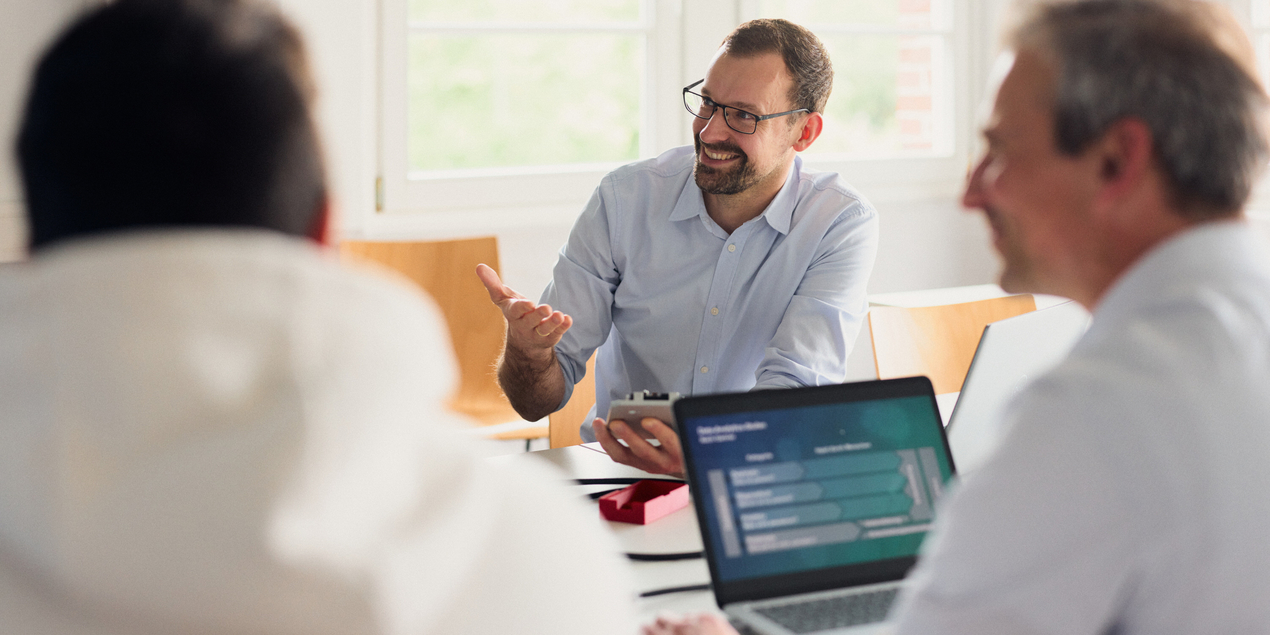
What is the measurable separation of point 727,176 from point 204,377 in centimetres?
177

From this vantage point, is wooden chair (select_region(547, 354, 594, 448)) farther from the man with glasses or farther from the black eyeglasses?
the black eyeglasses

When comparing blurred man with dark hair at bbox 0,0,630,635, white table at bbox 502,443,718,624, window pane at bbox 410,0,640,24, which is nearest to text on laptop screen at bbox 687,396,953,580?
white table at bbox 502,443,718,624

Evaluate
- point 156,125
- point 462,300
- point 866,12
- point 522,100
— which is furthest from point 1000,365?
point 866,12

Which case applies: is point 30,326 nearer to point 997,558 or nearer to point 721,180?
point 997,558

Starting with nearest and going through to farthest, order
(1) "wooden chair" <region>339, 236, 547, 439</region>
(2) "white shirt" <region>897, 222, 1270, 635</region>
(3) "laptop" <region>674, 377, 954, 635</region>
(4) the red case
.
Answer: (2) "white shirt" <region>897, 222, 1270, 635</region>
(3) "laptop" <region>674, 377, 954, 635</region>
(4) the red case
(1) "wooden chair" <region>339, 236, 547, 439</region>

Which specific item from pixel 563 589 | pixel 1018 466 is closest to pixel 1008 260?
pixel 1018 466

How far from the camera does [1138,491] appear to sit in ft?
2.30

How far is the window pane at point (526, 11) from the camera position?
136 inches

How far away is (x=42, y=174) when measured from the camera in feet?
1.82

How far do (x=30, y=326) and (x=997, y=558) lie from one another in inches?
23.7

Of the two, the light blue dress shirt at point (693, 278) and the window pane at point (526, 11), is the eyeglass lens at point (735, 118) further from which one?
the window pane at point (526, 11)

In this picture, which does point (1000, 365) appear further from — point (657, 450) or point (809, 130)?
Result: point (809, 130)

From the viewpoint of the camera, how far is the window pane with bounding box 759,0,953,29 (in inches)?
159

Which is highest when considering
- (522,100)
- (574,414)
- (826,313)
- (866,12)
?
(866,12)
